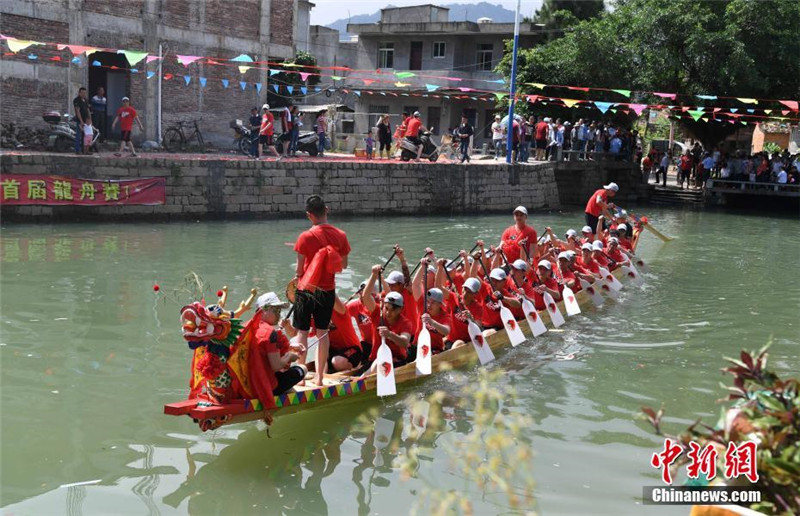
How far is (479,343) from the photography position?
8.88m

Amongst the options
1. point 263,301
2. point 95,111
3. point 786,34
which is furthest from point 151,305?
point 786,34

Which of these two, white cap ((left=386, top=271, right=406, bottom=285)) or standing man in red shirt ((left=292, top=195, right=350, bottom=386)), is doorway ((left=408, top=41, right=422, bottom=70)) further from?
standing man in red shirt ((left=292, top=195, right=350, bottom=386))

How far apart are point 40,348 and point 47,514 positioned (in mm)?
3909

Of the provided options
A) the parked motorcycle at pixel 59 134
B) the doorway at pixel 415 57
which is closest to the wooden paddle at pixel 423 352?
the parked motorcycle at pixel 59 134

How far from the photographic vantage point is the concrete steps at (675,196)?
30.0 meters

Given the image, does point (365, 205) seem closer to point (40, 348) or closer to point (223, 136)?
point (223, 136)

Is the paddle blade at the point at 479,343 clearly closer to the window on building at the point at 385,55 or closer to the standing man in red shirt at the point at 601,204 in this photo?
the standing man in red shirt at the point at 601,204

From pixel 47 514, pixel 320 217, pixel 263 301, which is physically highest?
pixel 320 217

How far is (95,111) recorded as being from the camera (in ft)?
69.0

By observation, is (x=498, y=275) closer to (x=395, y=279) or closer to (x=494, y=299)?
(x=494, y=299)

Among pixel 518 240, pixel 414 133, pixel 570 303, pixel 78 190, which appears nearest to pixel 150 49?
pixel 78 190

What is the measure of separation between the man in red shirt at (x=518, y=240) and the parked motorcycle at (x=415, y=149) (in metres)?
12.1

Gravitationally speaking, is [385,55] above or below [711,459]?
above

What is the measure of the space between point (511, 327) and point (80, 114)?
1272 cm
